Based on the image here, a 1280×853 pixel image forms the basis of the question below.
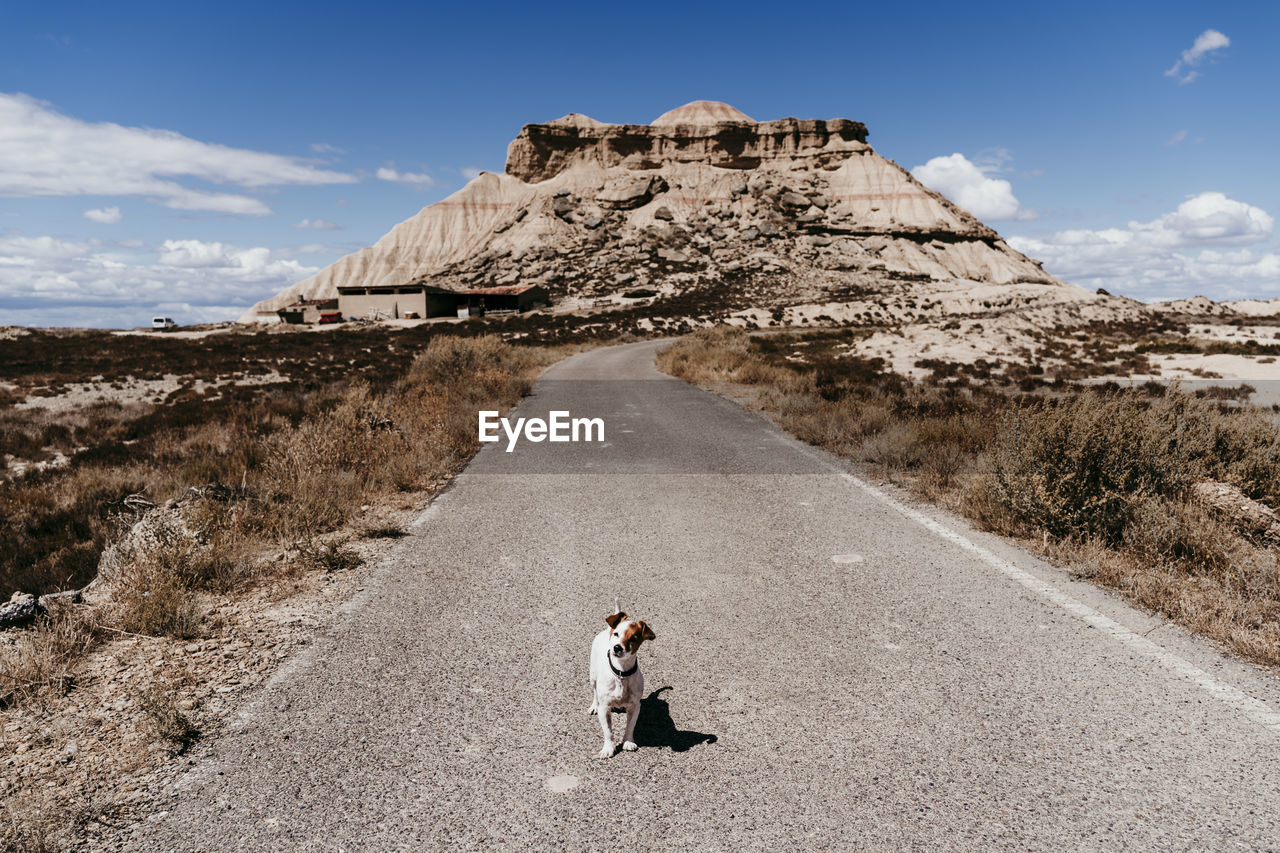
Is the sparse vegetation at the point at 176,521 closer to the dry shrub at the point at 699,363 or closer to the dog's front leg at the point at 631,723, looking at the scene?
the dog's front leg at the point at 631,723

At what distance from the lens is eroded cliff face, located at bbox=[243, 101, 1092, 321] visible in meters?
88.7

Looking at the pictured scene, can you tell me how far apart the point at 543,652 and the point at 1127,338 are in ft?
160

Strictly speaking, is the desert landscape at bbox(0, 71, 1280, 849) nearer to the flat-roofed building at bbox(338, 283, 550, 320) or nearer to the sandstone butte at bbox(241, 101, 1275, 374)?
the flat-roofed building at bbox(338, 283, 550, 320)

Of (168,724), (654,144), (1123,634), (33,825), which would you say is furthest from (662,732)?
(654,144)

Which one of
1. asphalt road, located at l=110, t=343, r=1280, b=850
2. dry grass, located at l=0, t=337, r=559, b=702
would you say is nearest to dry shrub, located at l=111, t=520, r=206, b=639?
dry grass, located at l=0, t=337, r=559, b=702

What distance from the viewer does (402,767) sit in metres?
2.96

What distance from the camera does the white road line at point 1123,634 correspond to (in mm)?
3310

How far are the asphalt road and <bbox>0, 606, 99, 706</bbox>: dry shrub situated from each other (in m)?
1.18

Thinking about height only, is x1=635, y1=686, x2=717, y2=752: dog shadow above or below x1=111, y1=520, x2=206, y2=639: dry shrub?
below

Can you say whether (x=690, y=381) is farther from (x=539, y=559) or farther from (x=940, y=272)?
(x=940, y=272)

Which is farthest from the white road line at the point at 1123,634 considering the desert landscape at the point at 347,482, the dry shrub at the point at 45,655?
the dry shrub at the point at 45,655

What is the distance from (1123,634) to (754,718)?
2449mm

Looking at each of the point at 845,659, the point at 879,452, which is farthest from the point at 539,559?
the point at 879,452

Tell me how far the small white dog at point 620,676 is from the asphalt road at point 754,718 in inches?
5.4
